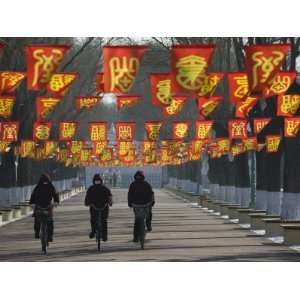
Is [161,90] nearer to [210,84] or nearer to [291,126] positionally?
[210,84]

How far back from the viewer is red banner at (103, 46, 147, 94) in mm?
23391

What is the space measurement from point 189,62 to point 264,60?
1.83 meters

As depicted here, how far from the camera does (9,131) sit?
46344 mm

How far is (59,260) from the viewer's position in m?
21.1

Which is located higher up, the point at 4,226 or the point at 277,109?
the point at 277,109

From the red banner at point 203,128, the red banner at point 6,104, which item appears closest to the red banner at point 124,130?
the red banner at point 203,128

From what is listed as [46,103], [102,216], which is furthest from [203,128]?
[102,216]

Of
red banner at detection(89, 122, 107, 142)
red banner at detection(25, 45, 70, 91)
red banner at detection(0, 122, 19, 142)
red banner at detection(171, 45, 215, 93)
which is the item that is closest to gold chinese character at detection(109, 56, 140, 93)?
red banner at detection(171, 45, 215, 93)

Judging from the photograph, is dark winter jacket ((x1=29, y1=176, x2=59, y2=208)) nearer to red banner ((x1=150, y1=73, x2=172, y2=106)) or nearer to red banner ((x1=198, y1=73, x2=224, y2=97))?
red banner ((x1=198, y1=73, x2=224, y2=97))

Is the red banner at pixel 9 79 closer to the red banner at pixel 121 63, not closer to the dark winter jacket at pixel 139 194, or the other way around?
the red banner at pixel 121 63

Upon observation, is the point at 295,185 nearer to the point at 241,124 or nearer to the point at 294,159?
the point at 294,159

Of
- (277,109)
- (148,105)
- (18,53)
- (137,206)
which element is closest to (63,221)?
(18,53)

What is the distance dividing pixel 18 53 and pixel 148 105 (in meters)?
46.1

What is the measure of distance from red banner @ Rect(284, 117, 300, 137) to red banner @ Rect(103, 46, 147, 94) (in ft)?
26.0
